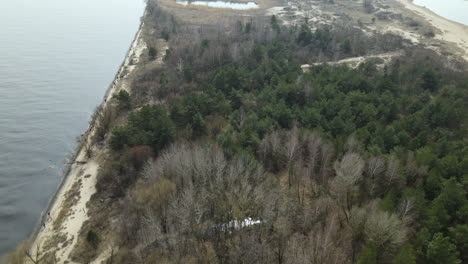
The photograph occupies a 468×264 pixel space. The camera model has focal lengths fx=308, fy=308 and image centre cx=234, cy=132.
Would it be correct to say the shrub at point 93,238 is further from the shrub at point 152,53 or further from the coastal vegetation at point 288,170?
the shrub at point 152,53

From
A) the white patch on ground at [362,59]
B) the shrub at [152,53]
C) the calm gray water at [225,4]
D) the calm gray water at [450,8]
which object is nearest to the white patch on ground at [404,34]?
the white patch on ground at [362,59]

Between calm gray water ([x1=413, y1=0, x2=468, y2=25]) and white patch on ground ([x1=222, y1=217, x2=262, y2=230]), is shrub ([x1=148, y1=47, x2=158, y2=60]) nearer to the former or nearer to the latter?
white patch on ground ([x1=222, y1=217, x2=262, y2=230])

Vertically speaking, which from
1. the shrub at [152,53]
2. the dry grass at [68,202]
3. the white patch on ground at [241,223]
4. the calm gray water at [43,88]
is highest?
the white patch on ground at [241,223]

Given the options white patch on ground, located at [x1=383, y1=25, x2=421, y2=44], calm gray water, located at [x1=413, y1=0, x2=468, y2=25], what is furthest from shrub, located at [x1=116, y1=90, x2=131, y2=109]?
calm gray water, located at [x1=413, y1=0, x2=468, y2=25]

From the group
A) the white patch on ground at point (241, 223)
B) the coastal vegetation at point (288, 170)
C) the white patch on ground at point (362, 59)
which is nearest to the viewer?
the coastal vegetation at point (288, 170)

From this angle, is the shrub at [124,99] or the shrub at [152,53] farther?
the shrub at [152,53]

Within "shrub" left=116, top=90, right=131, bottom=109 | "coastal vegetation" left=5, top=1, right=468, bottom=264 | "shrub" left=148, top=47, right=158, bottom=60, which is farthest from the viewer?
"shrub" left=148, top=47, right=158, bottom=60

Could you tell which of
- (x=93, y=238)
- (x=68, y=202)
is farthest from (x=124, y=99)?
Result: (x=93, y=238)

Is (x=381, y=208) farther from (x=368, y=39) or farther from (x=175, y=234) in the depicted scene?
(x=368, y=39)

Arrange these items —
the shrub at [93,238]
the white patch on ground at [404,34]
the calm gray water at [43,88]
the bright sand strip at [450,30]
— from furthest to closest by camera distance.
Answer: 1. the white patch on ground at [404,34]
2. the bright sand strip at [450,30]
3. the calm gray water at [43,88]
4. the shrub at [93,238]
